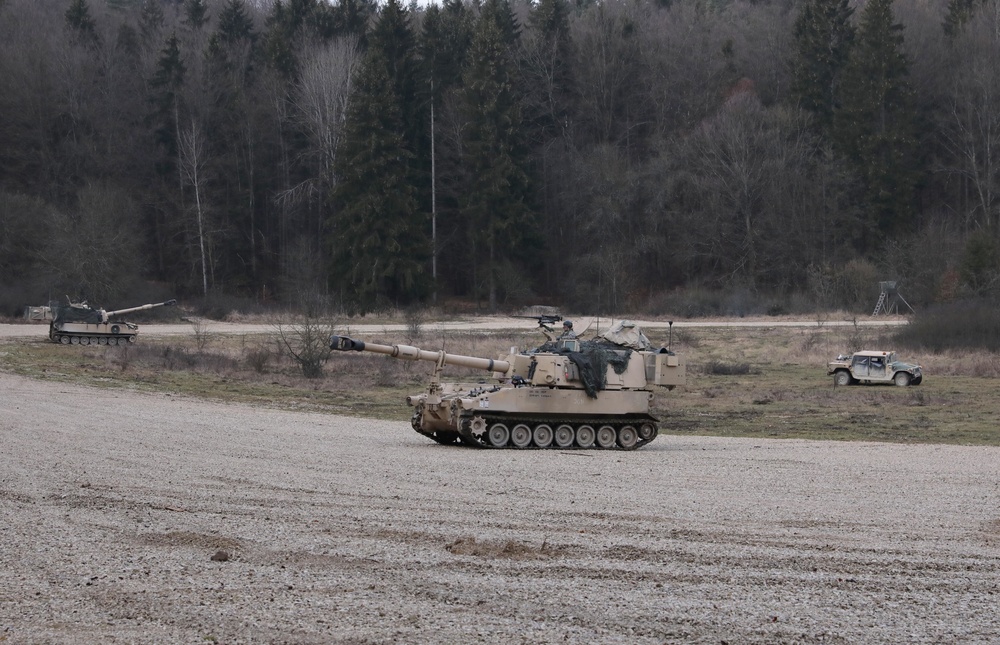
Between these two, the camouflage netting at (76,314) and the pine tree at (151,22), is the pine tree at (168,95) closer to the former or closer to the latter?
the pine tree at (151,22)

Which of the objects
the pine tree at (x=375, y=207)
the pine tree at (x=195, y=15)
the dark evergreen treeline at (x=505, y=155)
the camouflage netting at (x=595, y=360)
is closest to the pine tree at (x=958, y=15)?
the dark evergreen treeline at (x=505, y=155)

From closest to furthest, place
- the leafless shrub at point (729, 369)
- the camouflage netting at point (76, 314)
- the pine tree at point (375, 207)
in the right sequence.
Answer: the leafless shrub at point (729, 369) < the camouflage netting at point (76, 314) < the pine tree at point (375, 207)

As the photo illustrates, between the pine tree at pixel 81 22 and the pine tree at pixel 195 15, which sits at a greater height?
the pine tree at pixel 195 15

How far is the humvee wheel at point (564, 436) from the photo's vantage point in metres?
22.4

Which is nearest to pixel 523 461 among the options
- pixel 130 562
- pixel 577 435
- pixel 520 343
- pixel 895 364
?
pixel 577 435

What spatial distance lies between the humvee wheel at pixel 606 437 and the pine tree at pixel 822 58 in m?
54.0

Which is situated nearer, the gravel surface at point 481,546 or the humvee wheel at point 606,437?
the gravel surface at point 481,546

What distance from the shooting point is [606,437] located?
899 inches

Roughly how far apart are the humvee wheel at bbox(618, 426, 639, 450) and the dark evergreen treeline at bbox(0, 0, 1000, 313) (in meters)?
43.9

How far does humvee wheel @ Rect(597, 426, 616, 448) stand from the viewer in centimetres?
2280

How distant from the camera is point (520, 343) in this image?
48000 millimetres

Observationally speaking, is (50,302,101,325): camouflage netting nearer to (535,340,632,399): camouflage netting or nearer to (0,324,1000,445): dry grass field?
(0,324,1000,445): dry grass field

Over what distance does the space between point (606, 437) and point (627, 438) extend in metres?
0.40

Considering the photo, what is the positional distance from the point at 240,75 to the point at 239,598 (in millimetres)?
69935
